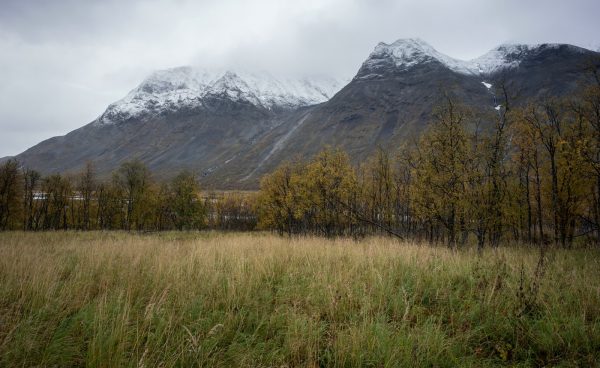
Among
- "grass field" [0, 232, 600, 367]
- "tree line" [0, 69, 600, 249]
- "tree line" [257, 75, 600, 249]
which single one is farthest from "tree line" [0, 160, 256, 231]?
"grass field" [0, 232, 600, 367]

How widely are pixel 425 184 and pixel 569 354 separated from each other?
43.2ft

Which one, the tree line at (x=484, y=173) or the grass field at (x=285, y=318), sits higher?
the tree line at (x=484, y=173)

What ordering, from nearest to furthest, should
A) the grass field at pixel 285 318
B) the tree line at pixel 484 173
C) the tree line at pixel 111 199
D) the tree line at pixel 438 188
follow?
the grass field at pixel 285 318, the tree line at pixel 484 173, the tree line at pixel 438 188, the tree line at pixel 111 199

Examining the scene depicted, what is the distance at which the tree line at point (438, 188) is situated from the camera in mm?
14453

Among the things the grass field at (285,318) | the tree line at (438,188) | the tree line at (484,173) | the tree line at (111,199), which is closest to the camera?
the grass field at (285,318)

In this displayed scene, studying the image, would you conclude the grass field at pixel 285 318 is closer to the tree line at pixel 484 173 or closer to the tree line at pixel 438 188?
the tree line at pixel 438 188

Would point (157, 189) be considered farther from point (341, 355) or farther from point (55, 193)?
point (341, 355)

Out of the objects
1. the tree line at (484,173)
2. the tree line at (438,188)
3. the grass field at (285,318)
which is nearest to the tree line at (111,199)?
the tree line at (438,188)

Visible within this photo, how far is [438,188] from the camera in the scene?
579 inches

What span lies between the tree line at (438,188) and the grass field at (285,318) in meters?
5.81

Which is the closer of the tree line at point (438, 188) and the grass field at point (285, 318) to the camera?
the grass field at point (285, 318)

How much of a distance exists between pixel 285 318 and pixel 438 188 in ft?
43.4

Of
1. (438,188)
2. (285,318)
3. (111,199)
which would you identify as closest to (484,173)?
(438,188)

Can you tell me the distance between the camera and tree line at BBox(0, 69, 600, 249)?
1445 centimetres
